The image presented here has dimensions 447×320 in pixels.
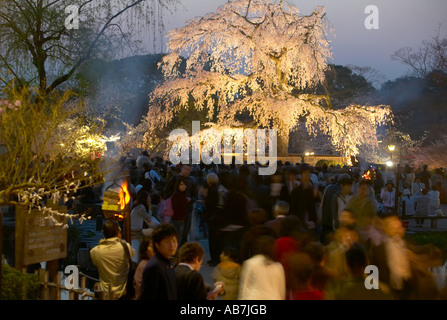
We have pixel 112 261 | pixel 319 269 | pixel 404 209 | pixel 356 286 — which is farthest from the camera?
pixel 404 209

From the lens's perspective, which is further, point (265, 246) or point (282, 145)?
point (282, 145)

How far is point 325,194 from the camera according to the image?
9.40 meters

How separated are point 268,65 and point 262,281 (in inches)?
749

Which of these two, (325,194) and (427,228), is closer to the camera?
(325,194)

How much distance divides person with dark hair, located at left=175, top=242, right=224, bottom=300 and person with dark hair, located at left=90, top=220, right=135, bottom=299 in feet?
4.88

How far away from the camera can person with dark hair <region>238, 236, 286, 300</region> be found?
4926 mm

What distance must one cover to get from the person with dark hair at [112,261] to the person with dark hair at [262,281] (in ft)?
5.91

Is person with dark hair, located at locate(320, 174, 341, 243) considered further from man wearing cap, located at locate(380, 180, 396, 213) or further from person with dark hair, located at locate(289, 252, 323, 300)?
man wearing cap, located at locate(380, 180, 396, 213)

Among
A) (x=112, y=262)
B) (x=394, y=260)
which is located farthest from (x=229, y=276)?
(x=394, y=260)

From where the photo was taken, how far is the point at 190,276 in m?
4.72

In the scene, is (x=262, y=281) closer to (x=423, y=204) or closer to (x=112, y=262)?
(x=112, y=262)

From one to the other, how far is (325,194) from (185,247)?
4.93 meters
